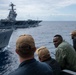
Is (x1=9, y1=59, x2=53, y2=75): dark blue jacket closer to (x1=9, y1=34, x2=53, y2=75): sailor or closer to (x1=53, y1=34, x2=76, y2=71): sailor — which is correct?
(x1=9, y1=34, x2=53, y2=75): sailor

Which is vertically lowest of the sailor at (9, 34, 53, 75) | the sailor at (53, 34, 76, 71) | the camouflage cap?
the sailor at (53, 34, 76, 71)

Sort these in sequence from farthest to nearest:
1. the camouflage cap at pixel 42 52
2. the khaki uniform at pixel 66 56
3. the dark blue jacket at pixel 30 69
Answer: the khaki uniform at pixel 66 56 → the camouflage cap at pixel 42 52 → the dark blue jacket at pixel 30 69

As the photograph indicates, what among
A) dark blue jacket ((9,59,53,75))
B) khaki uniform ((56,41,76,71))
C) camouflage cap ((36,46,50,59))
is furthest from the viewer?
khaki uniform ((56,41,76,71))

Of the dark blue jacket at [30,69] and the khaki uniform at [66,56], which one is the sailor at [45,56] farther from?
the dark blue jacket at [30,69]

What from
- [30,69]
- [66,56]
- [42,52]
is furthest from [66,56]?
[30,69]

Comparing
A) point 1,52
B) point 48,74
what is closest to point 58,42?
point 48,74

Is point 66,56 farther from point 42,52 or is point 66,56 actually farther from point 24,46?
point 24,46

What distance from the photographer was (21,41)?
298cm

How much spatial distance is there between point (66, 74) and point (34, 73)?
6.97 feet

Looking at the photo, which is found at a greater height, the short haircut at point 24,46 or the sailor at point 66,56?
the short haircut at point 24,46

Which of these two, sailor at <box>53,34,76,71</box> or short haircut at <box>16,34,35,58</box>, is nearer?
short haircut at <box>16,34,35,58</box>

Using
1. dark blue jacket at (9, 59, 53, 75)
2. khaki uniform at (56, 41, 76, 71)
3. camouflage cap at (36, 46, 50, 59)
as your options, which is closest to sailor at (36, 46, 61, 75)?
camouflage cap at (36, 46, 50, 59)

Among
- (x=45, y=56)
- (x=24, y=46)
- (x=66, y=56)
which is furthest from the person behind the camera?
(x=66, y=56)

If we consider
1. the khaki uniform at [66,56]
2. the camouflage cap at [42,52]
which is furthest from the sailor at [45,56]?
the khaki uniform at [66,56]
